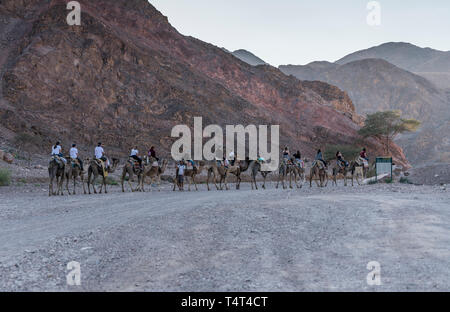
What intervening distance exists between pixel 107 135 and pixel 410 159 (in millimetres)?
64974

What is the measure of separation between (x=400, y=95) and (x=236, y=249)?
133 m

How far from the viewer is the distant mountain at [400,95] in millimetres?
96750

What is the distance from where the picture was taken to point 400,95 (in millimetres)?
129875

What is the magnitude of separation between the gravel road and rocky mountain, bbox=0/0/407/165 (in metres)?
38.8

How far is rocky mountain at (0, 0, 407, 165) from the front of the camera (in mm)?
51906

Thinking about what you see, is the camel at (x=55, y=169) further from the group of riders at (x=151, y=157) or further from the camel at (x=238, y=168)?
the camel at (x=238, y=168)

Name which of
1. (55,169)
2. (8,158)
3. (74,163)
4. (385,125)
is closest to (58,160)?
(55,169)

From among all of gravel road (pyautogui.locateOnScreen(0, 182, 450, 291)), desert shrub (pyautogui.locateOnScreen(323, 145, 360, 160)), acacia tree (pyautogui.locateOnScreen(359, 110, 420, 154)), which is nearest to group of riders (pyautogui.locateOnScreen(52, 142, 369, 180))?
gravel road (pyautogui.locateOnScreen(0, 182, 450, 291))

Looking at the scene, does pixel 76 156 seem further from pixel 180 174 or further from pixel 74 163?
pixel 180 174

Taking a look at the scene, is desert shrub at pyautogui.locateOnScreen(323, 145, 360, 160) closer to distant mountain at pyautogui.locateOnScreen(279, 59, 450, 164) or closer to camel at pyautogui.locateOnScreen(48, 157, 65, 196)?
distant mountain at pyautogui.locateOnScreen(279, 59, 450, 164)

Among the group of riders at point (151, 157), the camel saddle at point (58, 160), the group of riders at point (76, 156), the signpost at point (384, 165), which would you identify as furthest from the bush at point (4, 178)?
the signpost at point (384, 165)

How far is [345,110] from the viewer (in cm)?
9000
